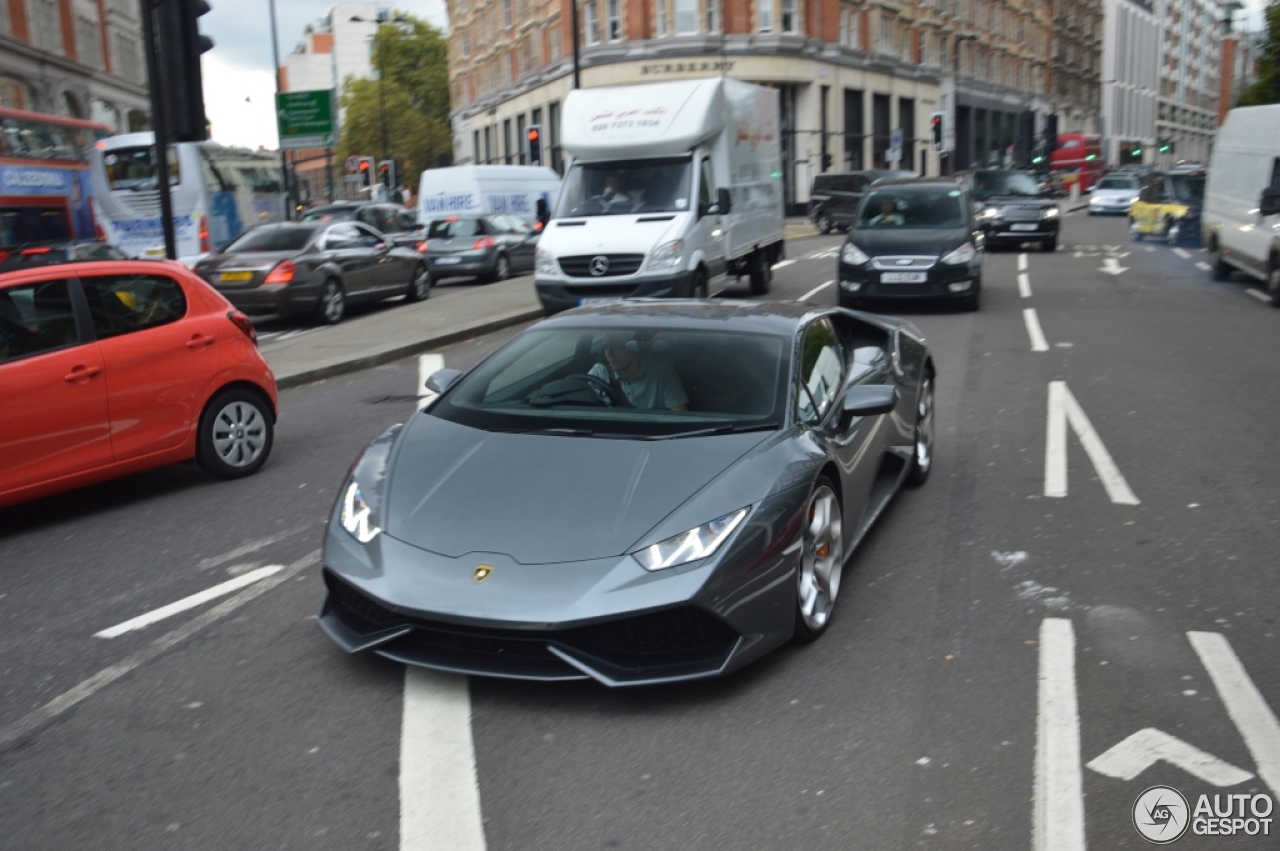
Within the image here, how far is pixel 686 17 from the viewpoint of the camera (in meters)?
54.7

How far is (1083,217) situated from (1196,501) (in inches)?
1753

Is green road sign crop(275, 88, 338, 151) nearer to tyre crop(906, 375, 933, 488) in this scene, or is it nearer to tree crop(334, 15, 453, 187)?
tyre crop(906, 375, 933, 488)

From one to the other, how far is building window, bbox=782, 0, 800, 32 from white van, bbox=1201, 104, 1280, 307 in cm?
3605

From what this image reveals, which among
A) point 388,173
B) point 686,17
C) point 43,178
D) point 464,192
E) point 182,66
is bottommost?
point 464,192

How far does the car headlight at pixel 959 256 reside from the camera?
16578mm

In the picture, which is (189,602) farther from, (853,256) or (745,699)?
(853,256)

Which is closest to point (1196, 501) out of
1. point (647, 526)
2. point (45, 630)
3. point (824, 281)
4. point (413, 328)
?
point (647, 526)

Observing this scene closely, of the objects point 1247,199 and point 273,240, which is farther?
point 1247,199

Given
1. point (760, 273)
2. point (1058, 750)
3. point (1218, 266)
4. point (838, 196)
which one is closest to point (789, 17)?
point (838, 196)

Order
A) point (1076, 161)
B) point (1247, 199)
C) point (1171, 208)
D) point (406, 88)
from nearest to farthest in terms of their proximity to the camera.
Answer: point (1247, 199), point (1171, 208), point (1076, 161), point (406, 88)

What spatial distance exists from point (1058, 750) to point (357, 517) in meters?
2.60

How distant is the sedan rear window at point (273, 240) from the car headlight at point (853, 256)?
7870 mm

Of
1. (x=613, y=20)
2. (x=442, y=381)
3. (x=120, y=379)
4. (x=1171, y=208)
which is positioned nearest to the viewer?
(x=442, y=381)

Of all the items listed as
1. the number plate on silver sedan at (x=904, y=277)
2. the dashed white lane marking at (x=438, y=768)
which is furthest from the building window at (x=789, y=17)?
the dashed white lane marking at (x=438, y=768)
